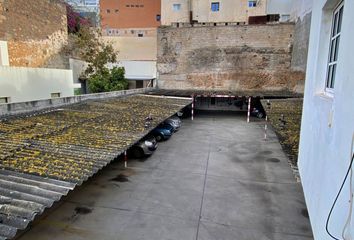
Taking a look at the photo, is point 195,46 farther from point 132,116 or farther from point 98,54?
point 132,116

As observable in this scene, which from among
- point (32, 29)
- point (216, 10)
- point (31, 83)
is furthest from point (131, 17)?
point (31, 83)

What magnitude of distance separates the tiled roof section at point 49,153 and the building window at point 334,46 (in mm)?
4669

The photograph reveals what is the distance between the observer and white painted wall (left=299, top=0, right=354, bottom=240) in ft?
8.86

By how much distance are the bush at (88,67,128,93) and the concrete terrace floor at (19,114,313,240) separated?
1203 centimetres

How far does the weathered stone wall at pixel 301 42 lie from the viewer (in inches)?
715

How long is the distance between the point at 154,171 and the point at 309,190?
580 centimetres

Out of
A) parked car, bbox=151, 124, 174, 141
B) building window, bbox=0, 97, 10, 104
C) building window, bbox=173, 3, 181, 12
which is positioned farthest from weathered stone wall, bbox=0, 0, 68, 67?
building window, bbox=173, 3, 181, 12

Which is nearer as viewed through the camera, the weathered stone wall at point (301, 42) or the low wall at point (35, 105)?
the low wall at point (35, 105)

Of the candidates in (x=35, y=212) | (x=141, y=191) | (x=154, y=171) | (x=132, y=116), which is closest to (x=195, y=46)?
(x=132, y=116)

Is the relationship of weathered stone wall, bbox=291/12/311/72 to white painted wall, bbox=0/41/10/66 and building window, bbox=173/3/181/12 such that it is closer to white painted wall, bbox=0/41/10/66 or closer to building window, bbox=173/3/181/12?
building window, bbox=173/3/181/12

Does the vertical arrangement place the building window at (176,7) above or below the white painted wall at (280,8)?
above

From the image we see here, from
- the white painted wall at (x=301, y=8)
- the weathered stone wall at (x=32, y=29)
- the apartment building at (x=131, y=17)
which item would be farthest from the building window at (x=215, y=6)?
the weathered stone wall at (x=32, y=29)

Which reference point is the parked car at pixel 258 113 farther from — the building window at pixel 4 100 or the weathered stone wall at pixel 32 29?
the building window at pixel 4 100

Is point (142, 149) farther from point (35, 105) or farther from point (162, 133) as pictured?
point (35, 105)
